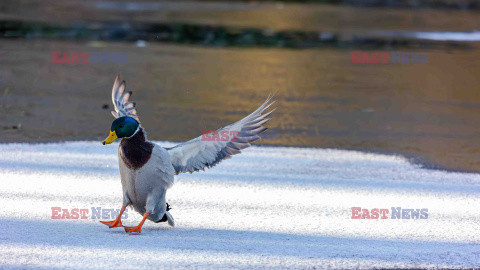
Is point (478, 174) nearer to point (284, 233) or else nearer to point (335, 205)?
point (335, 205)

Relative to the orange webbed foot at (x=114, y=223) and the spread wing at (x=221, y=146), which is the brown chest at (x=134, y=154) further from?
the orange webbed foot at (x=114, y=223)

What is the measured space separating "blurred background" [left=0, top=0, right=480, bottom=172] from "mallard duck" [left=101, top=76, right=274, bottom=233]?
260 centimetres

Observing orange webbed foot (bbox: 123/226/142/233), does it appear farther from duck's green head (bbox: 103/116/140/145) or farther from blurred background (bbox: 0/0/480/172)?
blurred background (bbox: 0/0/480/172)

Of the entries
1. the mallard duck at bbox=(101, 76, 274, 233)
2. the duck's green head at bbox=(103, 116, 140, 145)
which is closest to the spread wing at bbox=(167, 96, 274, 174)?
the mallard duck at bbox=(101, 76, 274, 233)

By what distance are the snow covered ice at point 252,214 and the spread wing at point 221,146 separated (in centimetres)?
41

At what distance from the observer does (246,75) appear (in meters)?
10.6

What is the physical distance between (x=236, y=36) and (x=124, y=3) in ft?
21.1

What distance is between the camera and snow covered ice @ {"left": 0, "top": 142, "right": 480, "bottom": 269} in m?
4.04

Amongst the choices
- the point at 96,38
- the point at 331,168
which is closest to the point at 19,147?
the point at 331,168

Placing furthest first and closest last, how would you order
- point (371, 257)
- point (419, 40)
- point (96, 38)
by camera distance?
point (419, 40) < point (96, 38) < point (371, 257)

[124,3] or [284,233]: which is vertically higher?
[124,3]

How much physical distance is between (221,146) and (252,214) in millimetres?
664

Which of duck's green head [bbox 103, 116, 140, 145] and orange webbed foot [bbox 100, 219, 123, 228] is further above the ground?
duck's green head [bbox 103, 116, 140, 145]

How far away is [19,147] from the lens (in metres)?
6.36
